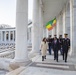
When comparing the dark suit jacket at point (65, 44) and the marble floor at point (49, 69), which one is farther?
the dark suit jacket at point (65, 44)

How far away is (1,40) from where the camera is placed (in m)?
95.8

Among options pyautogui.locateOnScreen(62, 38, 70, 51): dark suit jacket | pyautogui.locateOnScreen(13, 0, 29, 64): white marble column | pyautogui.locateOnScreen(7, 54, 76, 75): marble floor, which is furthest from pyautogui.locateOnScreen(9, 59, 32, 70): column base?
pyautogui.locateOnScreen(62, 38, 70, 51): dark suit jacket

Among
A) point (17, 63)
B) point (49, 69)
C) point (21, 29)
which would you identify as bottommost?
point (49, 69)

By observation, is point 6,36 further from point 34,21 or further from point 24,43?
point 24,43

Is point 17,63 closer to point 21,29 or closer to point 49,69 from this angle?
point 21,29

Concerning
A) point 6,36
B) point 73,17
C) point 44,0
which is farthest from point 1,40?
point 73,17

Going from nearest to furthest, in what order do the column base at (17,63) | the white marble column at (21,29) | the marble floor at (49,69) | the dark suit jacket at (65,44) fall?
the marble floor at (49,69), the column base at (17,63), the white marble column at (21,29), the dark suit jacket at (65,44)

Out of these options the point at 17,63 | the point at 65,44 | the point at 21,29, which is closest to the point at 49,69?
the point at 17,63

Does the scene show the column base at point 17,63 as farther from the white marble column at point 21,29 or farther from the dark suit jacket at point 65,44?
the dark suit jacket at point 65,44

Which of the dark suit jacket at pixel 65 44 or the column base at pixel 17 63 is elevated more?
the dark suit jacket at pixel 65 44

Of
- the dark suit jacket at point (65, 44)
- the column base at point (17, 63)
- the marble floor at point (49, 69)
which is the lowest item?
the marble floor at point (49, 69)

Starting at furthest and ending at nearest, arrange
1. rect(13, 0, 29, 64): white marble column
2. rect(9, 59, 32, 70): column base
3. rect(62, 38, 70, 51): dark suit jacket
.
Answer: rect(62, 38, 70, 51): dark suit jacket < rect(13, 0, 29, 64): white marble column < rect(9, 59, 32, 70): column base

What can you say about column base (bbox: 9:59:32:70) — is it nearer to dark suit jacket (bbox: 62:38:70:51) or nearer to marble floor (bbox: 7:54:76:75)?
marble floor (bbox: 7:54:76:75)

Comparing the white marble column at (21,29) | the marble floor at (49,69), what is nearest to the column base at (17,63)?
the white marble column at (21,29)
